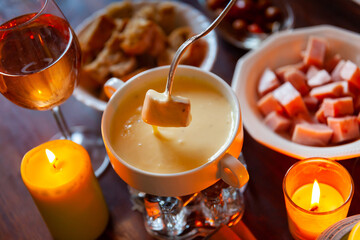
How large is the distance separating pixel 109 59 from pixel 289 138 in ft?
1.49

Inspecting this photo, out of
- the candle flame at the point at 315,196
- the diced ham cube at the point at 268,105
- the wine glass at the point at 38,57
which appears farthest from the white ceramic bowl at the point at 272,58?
the wine glass at the point at 38,57

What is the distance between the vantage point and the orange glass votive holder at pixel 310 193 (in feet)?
2.21

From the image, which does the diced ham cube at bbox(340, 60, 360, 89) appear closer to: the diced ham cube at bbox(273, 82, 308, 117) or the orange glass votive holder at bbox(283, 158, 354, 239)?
the diced ham cube at bbox(273, 82, 308, 117)

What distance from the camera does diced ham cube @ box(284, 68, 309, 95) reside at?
2.98ft

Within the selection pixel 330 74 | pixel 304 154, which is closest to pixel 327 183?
pixel 304 154

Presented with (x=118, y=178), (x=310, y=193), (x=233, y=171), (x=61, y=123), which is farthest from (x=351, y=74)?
(x=61, y=123)

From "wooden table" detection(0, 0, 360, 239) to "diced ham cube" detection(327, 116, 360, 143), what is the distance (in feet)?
0.17

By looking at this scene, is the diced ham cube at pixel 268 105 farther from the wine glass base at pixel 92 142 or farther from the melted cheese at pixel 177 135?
the wine glass base at pixel 92 142

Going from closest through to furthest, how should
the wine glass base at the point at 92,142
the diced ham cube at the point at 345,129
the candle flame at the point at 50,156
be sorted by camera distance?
the candle flame at the point at 50,156 → the diced ham cube at the point at 345,129 → the wine glass base at the point at 92,142

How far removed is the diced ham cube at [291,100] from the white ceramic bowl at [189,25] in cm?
18

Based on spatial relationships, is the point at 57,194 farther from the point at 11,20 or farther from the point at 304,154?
the point at 304,154

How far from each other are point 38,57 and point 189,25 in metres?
0.49

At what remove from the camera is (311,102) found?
90 cm

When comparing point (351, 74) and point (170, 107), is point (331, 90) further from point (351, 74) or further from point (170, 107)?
point (170, 107)
